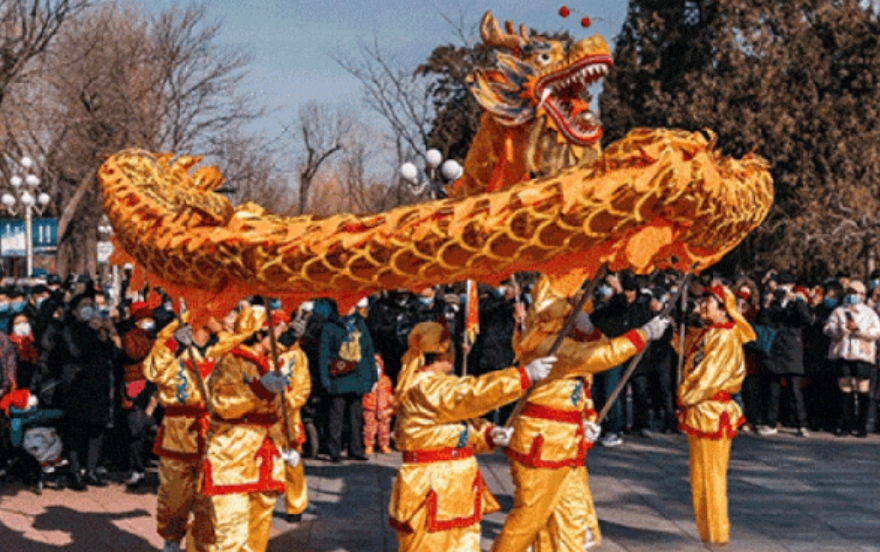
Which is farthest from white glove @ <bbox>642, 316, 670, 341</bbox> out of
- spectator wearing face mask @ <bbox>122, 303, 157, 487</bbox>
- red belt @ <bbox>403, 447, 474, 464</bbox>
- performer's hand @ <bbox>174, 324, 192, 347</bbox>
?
spectator wearing face mask @ <bbox>122, 303, 157, 487</bbox>

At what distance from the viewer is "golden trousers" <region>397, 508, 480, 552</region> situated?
18.9 ft

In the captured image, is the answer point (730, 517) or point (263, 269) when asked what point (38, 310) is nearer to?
point (730, 517)

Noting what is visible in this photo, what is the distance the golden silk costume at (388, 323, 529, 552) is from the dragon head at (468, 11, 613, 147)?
64.4 inches

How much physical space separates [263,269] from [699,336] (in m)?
4.34

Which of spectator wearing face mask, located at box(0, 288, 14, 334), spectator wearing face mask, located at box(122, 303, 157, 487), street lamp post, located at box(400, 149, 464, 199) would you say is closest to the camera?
spectator wearing face mask, located at box(122, 303, 157, 487)

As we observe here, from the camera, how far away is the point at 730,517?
31.3 feet

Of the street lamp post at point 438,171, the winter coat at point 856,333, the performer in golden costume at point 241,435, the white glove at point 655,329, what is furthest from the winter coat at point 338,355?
the white glove at point 655,329

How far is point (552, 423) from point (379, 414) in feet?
21.1

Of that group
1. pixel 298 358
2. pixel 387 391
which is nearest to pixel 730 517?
pixel 298 358

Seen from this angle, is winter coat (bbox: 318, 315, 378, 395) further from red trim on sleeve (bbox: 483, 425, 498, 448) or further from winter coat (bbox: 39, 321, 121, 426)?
red trim on sleeve (bbox: 483, 425, 498, 448)

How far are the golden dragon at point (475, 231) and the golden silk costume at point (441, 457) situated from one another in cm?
90

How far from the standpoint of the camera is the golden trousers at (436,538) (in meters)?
5.77

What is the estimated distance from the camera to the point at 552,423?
680cm

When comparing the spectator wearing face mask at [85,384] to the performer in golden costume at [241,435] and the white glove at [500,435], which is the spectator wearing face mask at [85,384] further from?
the white glove at [500,435]
